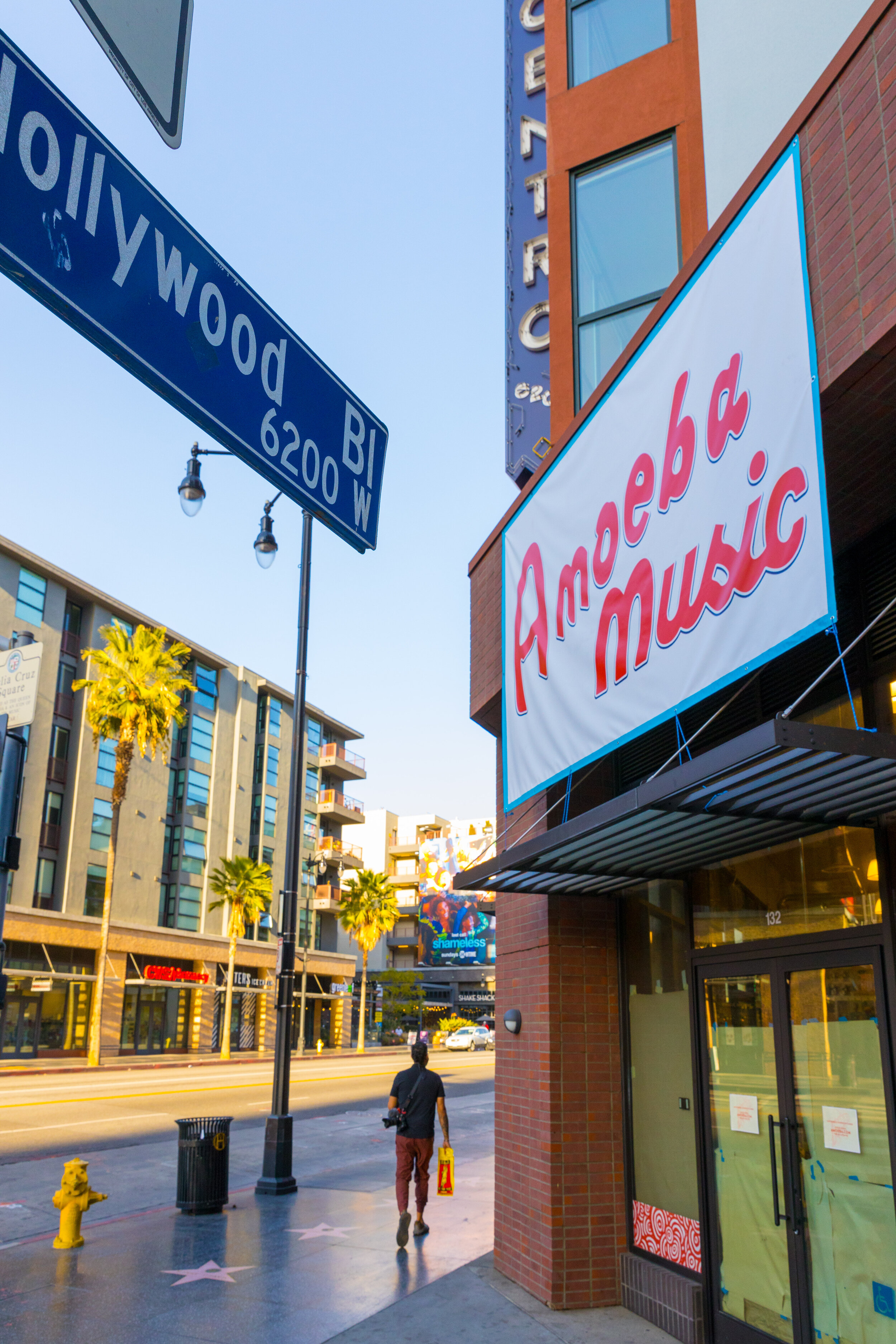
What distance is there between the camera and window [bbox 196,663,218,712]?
5750 cm

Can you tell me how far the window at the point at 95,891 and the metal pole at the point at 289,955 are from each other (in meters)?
35.7

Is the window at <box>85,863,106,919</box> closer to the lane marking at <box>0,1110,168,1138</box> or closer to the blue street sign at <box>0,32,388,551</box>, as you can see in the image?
the lane marking at <box>0,1110,168,1138</box>

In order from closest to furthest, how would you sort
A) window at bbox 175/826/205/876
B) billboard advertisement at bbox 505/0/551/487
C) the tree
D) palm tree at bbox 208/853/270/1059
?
billboard advertisement at bbox 505/0/551/487 → palm tree at bbox 208/853/270/1059 → window at bbox 175/826/205/876 → the tree

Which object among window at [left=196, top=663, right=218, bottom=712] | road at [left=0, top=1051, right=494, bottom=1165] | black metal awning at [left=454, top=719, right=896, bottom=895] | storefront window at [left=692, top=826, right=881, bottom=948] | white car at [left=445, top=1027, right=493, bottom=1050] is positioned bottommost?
white car at [left=445, top=1027, right=493, bottom=1050]

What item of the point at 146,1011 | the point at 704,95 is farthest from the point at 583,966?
the point at 146,1011

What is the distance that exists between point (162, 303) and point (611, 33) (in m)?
9.73

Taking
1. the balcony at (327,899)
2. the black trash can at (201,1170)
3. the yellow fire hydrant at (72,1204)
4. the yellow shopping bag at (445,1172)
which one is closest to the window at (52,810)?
the balcony at (327,899)

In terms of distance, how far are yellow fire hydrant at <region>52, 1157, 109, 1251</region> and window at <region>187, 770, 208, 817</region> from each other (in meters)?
46.3

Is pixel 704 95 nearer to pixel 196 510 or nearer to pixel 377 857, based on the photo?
pixel 196 510

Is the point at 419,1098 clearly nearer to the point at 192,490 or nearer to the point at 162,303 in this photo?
the point at 192,490

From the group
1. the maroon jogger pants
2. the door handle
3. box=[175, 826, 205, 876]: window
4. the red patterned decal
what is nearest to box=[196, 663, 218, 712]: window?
box=[175, 826, 205, 876]: window

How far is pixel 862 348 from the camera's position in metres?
4.76

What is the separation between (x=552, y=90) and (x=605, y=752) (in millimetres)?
7663

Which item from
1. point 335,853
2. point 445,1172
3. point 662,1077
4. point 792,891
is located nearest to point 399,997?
point 335,853
